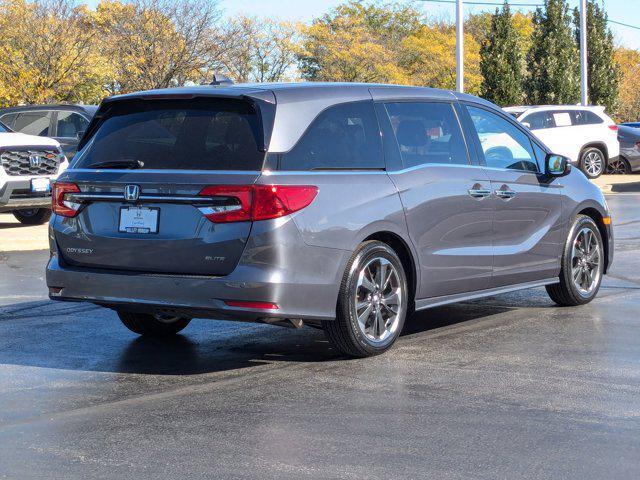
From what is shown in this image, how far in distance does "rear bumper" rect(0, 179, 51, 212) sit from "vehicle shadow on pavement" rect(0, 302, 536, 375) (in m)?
7.11

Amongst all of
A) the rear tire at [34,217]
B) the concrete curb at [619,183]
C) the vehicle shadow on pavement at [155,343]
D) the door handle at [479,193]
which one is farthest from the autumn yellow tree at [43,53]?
the door handle at [479,193]

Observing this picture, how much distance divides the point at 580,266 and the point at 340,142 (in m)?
3.07

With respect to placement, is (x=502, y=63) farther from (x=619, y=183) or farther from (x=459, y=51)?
(x=619, y=183)

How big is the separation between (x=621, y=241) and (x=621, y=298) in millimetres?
5117

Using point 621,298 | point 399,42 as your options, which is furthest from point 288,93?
point 399,42

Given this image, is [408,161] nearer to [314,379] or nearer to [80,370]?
[314,379]

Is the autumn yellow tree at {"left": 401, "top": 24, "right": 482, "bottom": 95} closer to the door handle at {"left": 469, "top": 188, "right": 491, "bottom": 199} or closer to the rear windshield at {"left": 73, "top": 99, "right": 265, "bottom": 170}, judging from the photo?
the door handle at {"left": 469, "top": 188, "right": 491, "bottom": 199}

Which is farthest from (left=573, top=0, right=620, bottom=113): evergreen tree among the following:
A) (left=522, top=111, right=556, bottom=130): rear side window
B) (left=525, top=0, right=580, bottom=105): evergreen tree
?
(left=522, top=111, right=556, bottom=130): rear side window

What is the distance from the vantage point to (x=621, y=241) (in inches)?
579

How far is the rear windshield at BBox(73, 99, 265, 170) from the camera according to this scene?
673 centimetres

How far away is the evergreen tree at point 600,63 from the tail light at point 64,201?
42.8 meters

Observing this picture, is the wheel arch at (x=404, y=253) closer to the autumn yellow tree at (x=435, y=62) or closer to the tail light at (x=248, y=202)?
the tail light at (x=248, y=202)

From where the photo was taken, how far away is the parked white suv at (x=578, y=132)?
1101 inches

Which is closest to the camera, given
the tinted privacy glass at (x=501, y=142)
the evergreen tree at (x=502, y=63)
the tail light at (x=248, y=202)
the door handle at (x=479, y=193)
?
the tail light at (x=248, y=202)
